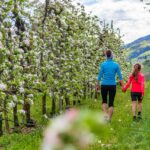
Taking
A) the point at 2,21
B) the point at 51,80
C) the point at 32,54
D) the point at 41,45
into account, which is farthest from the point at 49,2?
the point at 2,21

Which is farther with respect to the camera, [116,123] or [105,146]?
[116,123]

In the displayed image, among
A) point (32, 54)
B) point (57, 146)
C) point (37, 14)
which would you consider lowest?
point (57, 146)

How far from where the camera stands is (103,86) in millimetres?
16609

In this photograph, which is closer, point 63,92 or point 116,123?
point 116,123

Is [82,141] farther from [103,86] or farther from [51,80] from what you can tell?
[51,80]

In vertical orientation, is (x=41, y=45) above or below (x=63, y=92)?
above

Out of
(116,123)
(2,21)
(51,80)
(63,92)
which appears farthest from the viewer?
(63,92)

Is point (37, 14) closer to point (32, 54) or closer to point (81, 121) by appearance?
point (32, 54)

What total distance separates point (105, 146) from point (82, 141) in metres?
10.1

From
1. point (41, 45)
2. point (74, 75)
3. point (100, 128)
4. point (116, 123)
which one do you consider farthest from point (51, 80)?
point (100, 128)

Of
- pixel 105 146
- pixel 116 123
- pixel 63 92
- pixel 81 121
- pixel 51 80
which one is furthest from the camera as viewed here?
pixel 63 92

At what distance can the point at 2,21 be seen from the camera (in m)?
16.0

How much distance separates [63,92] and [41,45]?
142 inches

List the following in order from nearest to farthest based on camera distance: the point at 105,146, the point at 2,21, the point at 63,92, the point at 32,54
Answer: the point at 105,146 < the point at 2,21 < the point at 32,54 < the point at 63,92
